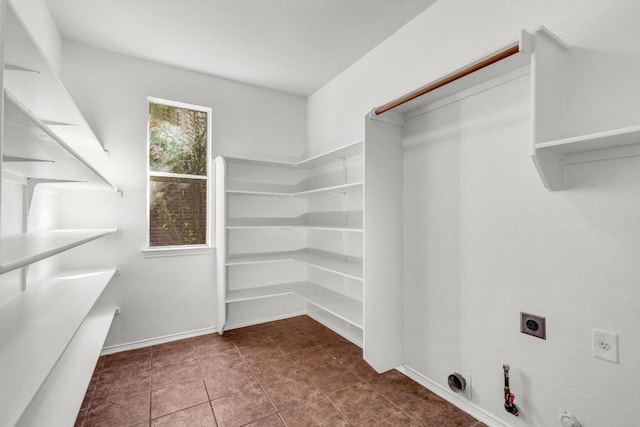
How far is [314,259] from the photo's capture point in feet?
10.8

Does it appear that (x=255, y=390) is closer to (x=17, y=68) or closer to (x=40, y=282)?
(x=40, y=282)

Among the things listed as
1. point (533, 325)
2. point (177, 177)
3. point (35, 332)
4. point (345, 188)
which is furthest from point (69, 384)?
point (533, 325)

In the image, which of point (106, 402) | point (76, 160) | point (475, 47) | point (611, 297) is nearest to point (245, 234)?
point (106, 402)

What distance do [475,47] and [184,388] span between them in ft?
9.58

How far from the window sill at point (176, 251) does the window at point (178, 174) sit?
3.2 inches

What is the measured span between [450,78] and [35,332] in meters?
2.30

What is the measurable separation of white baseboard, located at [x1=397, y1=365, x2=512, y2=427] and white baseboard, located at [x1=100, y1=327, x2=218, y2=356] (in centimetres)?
194

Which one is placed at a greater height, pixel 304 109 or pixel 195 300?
pixel 304 109

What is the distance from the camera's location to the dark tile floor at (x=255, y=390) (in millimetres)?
1896

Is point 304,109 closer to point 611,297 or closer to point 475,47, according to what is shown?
point 475,47

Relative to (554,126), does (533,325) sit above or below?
below

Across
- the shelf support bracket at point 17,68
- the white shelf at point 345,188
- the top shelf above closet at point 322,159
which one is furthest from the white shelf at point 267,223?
the shelf support bracket at point 17,68

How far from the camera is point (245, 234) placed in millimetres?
3436

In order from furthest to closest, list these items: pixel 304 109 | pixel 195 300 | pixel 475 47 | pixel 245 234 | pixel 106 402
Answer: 1. pixel 304 109
2. pixel 245 234
3. pixel 195 300
4. pixel 106 402
5. pixel 475 47
